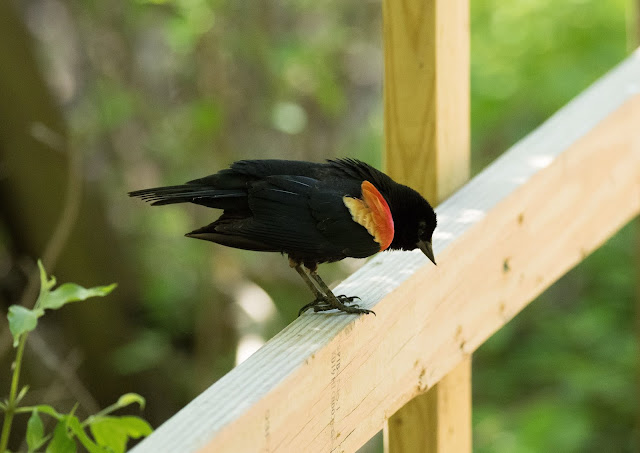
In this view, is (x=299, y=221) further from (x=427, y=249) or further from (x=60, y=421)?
(x=60, y=421)

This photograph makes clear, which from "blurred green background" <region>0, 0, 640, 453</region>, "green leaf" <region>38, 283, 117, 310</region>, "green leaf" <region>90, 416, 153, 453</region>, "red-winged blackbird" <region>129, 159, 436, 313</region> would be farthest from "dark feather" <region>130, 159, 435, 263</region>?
"blurred green background" <region>0, 0, 640, 453</region>

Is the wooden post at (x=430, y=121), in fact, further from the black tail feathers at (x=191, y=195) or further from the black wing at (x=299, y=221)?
the black tail feathers at (x=191, y=195)

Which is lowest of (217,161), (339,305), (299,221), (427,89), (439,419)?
(217,161)

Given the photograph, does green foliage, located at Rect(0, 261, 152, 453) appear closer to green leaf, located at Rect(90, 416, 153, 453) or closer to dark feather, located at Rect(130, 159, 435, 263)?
green leaf, located at Rect(90, 416, 153, 453)

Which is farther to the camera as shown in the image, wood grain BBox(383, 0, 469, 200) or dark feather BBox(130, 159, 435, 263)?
wood grain BBox(383, 0, 469, 200)

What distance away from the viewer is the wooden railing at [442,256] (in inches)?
48.3

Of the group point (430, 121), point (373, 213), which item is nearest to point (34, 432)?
point (373, 213)

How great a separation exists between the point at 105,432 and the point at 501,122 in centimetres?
492

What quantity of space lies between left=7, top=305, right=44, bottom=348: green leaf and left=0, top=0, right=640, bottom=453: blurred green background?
2166 millimetres

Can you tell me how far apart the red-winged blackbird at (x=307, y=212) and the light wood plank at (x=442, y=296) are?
7 centimetres

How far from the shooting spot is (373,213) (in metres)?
1.59

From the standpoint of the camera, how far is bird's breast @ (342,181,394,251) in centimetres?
157

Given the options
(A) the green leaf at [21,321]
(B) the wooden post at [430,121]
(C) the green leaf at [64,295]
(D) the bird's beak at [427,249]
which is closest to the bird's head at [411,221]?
(D) the bird's beak at [427,249]

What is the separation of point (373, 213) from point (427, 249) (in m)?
0.13
